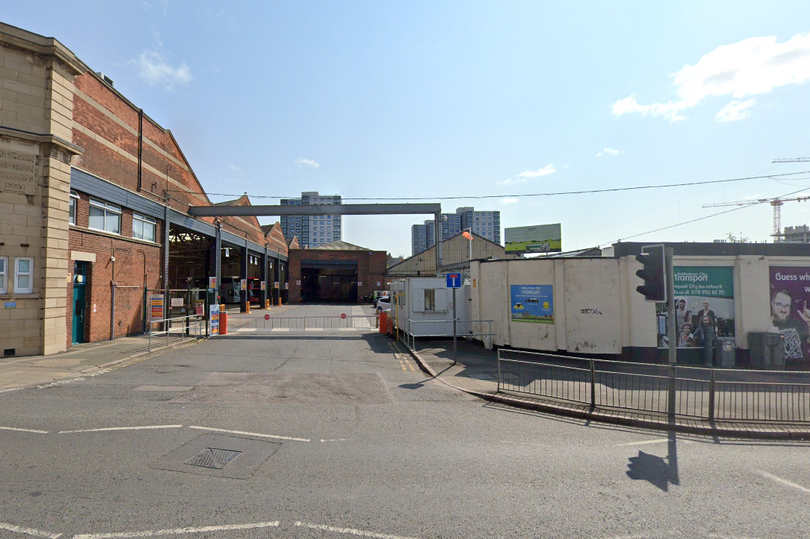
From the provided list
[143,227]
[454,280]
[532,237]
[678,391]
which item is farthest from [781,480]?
[532,237]

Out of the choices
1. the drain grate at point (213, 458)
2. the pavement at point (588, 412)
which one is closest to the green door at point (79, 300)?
the pavement at point (588, 412)

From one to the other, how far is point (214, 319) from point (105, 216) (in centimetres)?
642

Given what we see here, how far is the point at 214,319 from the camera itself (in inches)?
787

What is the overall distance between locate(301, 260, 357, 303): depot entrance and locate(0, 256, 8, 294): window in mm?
50226

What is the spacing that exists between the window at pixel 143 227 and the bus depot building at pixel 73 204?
2.6 inches

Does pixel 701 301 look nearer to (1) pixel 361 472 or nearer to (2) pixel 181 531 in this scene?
(1) pixel 361 472

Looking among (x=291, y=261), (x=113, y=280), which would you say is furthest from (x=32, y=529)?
(x=291, y=261)

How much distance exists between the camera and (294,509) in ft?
14.0

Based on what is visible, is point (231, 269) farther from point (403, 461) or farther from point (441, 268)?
point (403, 461)

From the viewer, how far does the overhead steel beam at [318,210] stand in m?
26.2

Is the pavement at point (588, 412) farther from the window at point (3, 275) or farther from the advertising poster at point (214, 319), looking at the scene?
the window at point (3, 275)

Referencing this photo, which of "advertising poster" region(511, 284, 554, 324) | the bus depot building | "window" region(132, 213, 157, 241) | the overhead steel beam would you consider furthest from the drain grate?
the overhead steel beam

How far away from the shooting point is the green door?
1588 cm

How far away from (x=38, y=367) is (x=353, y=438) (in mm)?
11150
